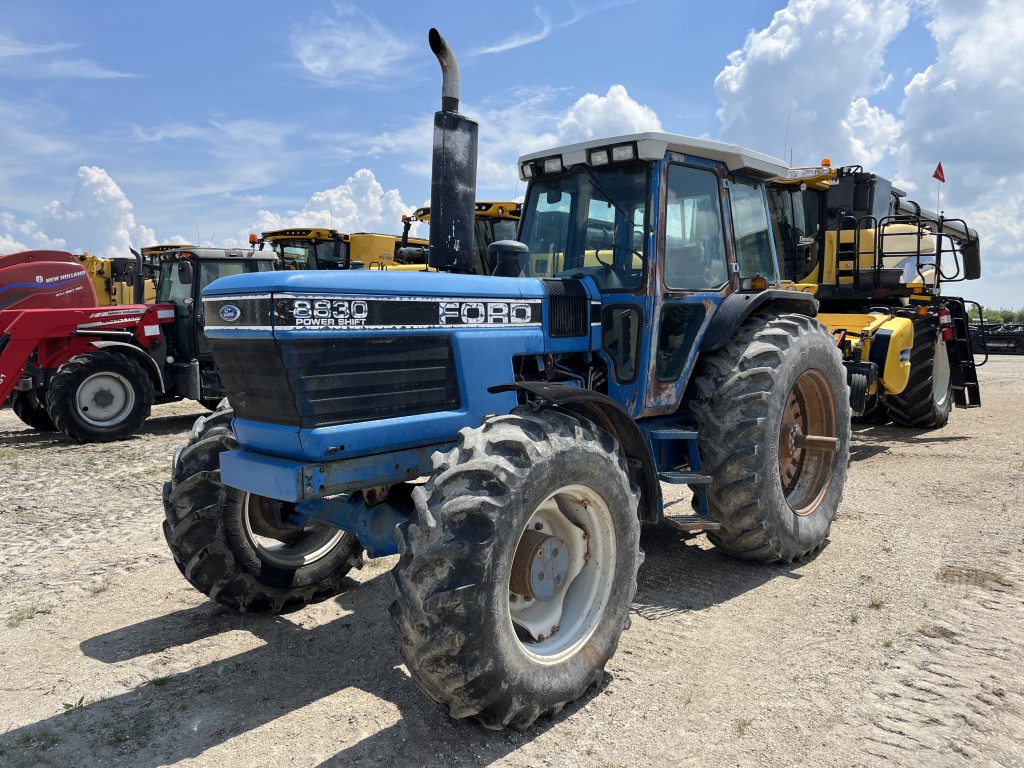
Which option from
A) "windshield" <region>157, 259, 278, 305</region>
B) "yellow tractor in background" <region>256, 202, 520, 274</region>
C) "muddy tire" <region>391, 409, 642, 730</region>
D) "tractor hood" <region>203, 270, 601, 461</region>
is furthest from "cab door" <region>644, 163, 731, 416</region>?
"yellow tractor in background" <region>256, 202, 520, 274</region>

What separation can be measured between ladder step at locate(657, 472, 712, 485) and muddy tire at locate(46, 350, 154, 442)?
27.1ft

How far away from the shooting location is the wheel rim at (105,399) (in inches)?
391

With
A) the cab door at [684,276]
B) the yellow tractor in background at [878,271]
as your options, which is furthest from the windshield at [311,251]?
the cab door at [684,276]

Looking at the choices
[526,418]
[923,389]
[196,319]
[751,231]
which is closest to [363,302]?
[526,418]

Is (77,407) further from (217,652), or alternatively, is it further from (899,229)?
(899,229)

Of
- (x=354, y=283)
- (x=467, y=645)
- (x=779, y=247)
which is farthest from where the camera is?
(x=779, y=247)

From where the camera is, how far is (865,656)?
3.70 metres

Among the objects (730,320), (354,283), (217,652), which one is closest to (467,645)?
(354,283)

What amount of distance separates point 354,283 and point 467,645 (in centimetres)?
150

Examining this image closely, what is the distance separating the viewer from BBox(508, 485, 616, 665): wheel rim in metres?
3.24

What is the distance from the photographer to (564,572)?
3.42 meters

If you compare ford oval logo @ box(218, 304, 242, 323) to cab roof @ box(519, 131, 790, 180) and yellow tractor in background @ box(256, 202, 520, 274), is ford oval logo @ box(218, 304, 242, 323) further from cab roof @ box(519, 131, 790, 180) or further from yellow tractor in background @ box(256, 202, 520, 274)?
yellow tractor in background @ box(256, 202, 520, 274)

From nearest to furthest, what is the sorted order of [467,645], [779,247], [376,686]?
[467,645] → [376,686] → [779,247]

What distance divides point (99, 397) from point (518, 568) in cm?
873
